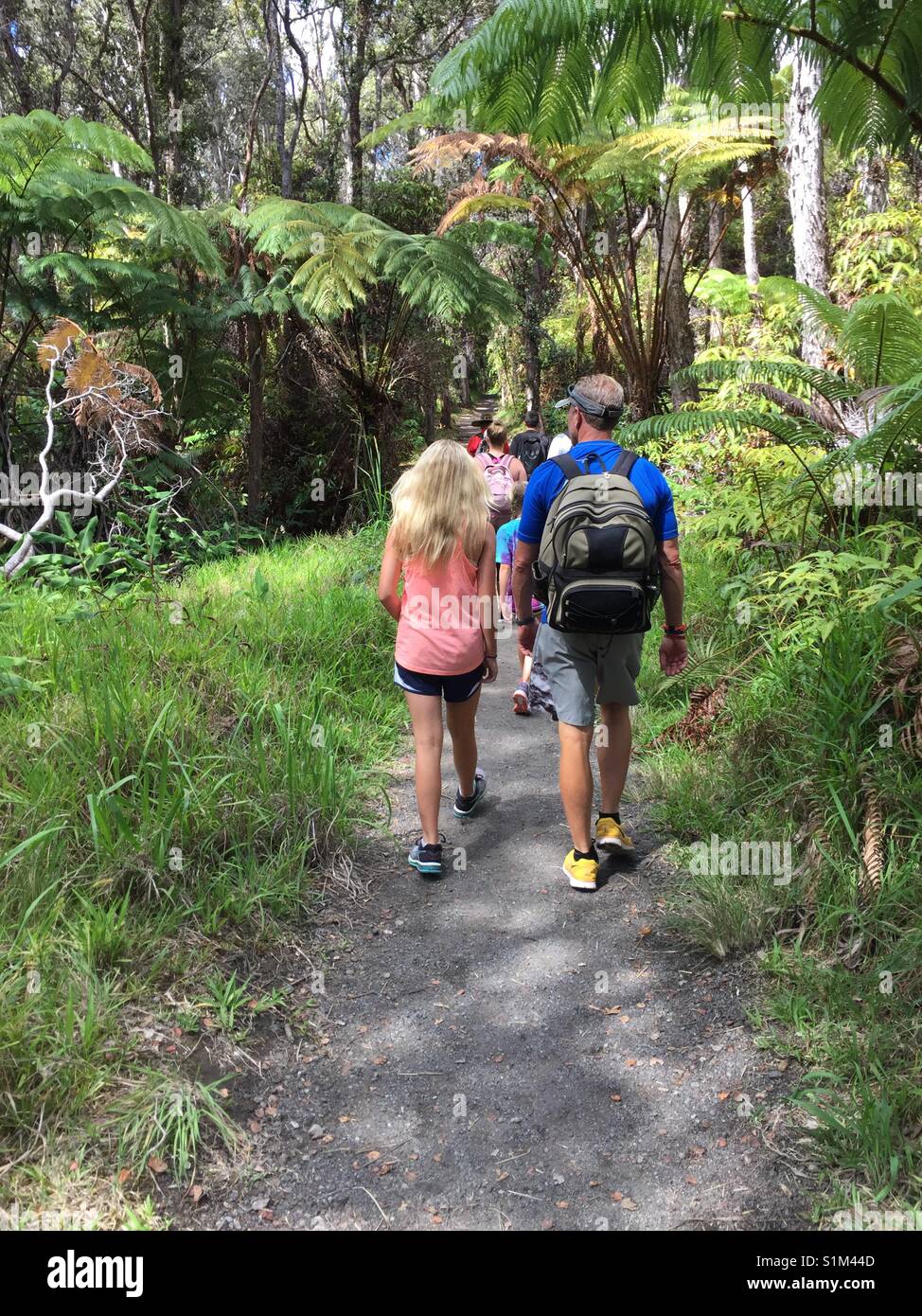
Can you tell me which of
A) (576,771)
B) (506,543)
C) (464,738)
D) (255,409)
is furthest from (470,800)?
(255,409)

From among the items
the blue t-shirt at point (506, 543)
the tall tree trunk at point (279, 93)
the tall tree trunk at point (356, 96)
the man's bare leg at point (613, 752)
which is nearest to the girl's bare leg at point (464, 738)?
the man's bare leg at point (613, 752)

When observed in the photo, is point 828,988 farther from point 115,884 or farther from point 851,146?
point 851,146

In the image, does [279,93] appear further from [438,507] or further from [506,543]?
[438,507]

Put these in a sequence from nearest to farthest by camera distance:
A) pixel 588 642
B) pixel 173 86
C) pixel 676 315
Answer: pixel 588 642
pixel 676 315
pixel 173 86

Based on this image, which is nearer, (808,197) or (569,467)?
(569,467)

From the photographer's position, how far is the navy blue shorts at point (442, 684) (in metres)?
3.69

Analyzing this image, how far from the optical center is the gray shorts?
3.43 meters

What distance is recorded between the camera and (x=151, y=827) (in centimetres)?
320

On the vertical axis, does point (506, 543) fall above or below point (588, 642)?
above

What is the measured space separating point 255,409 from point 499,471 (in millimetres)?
4067

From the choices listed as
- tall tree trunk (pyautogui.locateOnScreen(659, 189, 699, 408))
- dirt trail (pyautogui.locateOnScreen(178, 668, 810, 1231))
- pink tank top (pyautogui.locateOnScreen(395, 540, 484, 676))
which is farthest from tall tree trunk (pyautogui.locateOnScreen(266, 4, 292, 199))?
dirt trail (pyautogui.locateOnScreen(178, 668, 810, 1231))

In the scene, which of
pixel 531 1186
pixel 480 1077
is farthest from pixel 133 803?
pixel 531 1186

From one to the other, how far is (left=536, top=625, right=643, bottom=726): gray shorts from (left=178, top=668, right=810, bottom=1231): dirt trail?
768mm

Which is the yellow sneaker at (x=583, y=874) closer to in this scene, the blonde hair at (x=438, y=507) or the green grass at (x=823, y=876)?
the green grass at (x=823, y=876)
